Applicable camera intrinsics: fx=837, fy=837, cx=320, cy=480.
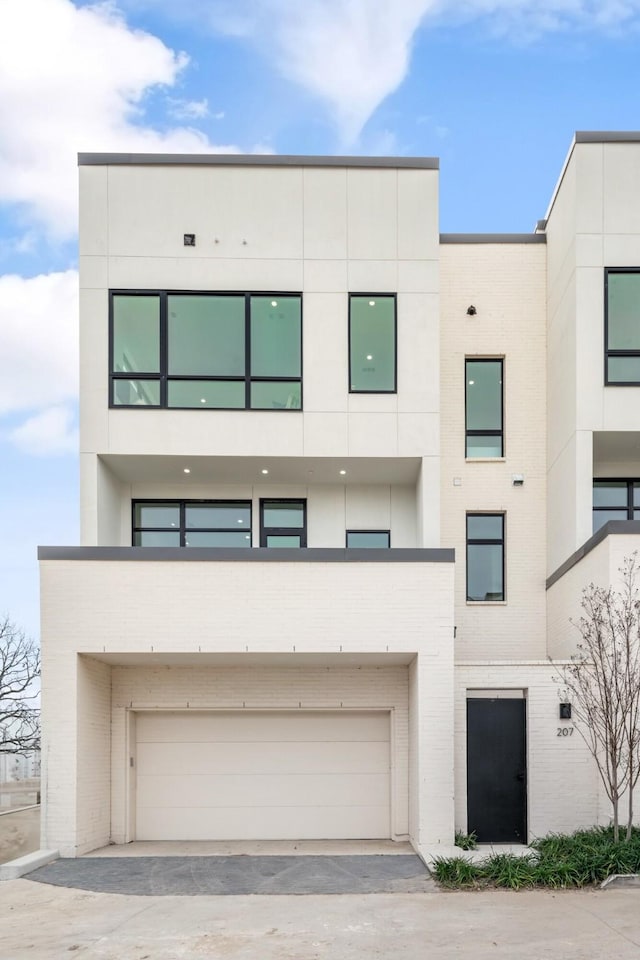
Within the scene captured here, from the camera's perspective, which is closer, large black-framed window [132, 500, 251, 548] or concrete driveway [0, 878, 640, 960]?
concrete driveway [0, 878, 640, 960]

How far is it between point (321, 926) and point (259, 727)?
5.20m

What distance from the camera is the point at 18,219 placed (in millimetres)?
34469

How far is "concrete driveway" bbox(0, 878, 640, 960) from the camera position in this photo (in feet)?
24.0

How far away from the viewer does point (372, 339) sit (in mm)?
13789

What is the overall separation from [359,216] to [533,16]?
7861 millimetres

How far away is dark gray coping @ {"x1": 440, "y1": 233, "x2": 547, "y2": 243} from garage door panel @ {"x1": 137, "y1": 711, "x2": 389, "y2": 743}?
836cm

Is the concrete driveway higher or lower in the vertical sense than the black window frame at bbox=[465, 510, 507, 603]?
lower

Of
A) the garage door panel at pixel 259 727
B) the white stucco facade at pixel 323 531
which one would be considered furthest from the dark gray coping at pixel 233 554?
the garage door panel at pixel 259 727

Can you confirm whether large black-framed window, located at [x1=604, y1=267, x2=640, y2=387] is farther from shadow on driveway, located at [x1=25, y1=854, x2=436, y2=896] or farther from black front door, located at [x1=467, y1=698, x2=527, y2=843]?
shadow on driveway, located at [x1=25, y1=854, x2=436, y2=896]

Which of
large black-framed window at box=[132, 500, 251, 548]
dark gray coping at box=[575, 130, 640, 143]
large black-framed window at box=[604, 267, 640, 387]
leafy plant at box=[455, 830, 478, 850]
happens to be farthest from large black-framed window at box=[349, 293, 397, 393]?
leafy plant at box=[455, 830, 478, 850]

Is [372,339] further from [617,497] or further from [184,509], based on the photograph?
[617,497]

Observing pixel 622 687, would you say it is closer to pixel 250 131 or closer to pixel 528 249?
pixel 528 249

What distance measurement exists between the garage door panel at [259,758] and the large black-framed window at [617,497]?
5625 mm

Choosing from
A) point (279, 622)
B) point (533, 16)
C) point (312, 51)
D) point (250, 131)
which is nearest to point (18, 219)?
point (250, 131)
